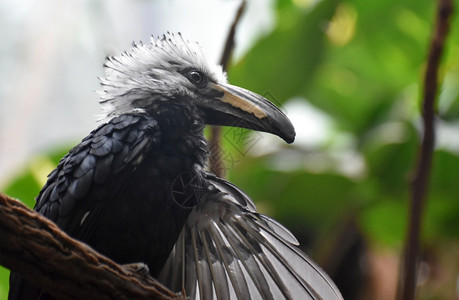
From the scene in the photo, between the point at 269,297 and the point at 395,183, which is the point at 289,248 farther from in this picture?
the point at 395,183

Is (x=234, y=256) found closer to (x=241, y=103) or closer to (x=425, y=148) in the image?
(x=241, y=103)

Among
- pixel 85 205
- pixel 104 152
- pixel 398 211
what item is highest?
pixel 104 152

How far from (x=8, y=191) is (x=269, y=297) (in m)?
1.09

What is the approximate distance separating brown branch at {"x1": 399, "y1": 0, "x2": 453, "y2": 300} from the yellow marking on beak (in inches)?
32.0

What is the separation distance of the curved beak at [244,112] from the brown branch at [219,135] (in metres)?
0.05

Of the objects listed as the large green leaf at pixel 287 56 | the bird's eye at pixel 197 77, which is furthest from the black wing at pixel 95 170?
the large green leaf at pixel 287 56

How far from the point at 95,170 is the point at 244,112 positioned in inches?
13.6

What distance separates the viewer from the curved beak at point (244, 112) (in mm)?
1015

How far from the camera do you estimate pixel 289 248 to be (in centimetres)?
124

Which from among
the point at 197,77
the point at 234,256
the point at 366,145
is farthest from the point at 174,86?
the point at 366,145

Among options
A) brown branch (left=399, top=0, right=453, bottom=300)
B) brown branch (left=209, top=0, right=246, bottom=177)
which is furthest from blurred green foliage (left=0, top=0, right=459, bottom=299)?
brown branch (left=209, top=0, right=246, bottom=177)

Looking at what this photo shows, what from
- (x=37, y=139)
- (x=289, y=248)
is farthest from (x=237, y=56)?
(x=37, y=139)

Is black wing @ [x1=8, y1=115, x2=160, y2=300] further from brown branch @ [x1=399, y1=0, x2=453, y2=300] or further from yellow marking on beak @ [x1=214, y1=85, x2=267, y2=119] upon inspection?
brown branch @ [x1=399, y1=0, x2=453, y2=300]

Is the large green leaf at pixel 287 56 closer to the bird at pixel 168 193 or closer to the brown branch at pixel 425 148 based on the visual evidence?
the bird at pixel 168 193
